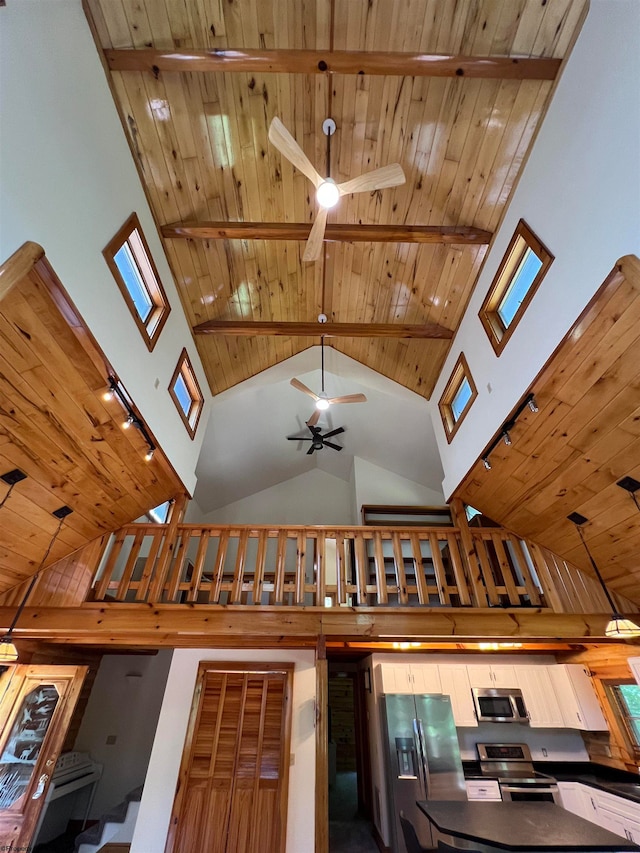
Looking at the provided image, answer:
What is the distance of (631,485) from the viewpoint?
10.6 feet

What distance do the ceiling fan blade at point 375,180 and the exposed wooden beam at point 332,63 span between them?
0.88 meters

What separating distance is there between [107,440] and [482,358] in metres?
4.01

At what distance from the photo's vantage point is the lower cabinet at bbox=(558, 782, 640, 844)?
3.75 meters

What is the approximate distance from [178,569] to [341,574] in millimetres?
1926

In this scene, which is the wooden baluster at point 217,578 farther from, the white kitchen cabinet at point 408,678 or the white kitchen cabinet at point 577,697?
the white kitchen cabinet at point 577,697

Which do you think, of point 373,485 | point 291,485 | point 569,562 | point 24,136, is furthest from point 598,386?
point 291,485

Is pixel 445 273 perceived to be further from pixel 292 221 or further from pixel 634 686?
pixel 634 686

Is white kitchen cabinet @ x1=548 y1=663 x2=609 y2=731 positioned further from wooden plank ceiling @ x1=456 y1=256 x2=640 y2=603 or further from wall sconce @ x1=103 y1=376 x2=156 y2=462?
wall sconce @ x1=103 y1=376 x2=156 y2=462

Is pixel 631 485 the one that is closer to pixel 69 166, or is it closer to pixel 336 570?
pixel 336 570

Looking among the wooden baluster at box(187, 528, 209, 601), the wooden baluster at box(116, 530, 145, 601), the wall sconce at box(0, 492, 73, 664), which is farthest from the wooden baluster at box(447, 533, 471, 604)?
the wall sconce at box(0, 492, 73, 664)

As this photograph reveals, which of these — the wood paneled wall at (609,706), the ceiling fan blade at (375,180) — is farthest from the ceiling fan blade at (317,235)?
the wood paneled wall at (609,706)

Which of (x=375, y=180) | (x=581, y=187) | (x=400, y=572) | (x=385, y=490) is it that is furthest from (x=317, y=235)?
(x=385, y=490)

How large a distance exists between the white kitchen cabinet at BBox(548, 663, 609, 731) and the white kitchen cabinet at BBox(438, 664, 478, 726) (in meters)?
1.23

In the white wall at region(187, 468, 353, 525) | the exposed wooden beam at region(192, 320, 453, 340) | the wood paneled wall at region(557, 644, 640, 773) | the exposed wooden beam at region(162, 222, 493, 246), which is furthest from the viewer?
the white wall at region(187, 468, 353, 525)
